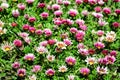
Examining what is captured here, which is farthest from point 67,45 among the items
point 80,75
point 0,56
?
point 0,56

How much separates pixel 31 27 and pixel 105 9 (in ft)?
3.90

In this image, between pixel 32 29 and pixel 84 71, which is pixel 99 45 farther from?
pixel 32 29

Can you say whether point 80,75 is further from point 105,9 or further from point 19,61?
point 105,9

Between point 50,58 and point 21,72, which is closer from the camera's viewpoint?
point 21,72

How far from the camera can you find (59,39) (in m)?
5.11

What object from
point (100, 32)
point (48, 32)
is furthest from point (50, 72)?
point (100, 32)

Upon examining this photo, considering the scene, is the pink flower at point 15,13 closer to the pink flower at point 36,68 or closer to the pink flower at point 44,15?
the pink flower at point 44,15

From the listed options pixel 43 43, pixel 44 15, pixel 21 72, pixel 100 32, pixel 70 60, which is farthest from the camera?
pixel 44 15

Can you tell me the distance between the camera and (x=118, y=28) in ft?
17.7

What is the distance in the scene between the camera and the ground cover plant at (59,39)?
462 cm

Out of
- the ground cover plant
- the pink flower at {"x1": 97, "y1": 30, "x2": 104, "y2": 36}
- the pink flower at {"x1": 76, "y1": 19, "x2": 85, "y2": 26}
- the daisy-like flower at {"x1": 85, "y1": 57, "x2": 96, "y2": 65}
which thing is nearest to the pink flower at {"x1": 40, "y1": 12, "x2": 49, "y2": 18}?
the ground cover plant

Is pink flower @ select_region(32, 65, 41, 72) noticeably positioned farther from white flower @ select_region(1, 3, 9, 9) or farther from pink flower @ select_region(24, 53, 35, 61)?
white flower @ select_region(1, 3, 9, 9)

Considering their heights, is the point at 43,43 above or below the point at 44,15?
below

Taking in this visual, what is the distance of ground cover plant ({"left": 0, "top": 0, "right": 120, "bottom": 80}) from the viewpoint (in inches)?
182
